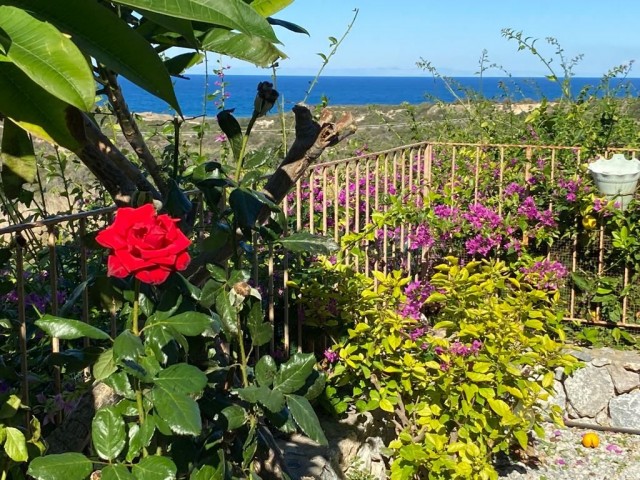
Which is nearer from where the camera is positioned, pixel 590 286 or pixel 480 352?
pixel 480 352

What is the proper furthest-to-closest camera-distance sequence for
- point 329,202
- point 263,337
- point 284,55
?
point 329,202 < point 263,337 < point 284,55

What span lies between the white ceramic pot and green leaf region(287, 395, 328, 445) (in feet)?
14.2

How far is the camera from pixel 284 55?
2.06 m

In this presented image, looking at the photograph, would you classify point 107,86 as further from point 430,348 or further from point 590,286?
point 590,286

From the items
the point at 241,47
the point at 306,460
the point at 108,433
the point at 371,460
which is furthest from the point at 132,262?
the point at 371,460

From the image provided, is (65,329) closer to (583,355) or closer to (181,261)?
(181,261)

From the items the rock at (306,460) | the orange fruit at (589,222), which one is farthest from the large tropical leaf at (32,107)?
the orange fruit at (589,222)

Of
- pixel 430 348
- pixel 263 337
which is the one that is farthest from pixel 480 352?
pixel 263 337

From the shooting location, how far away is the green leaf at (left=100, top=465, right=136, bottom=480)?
1.79m

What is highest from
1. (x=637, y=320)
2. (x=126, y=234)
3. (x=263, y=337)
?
(x=126, y=234)

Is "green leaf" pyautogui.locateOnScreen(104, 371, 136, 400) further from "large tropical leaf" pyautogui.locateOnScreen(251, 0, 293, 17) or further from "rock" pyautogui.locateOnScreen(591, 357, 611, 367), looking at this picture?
"rock" pyautogui.locateOnScreen(591, 357, 611, 367)

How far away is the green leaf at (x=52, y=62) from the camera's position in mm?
1332

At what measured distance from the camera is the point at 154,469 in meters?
1.85

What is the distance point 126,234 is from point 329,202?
10.3 feet
